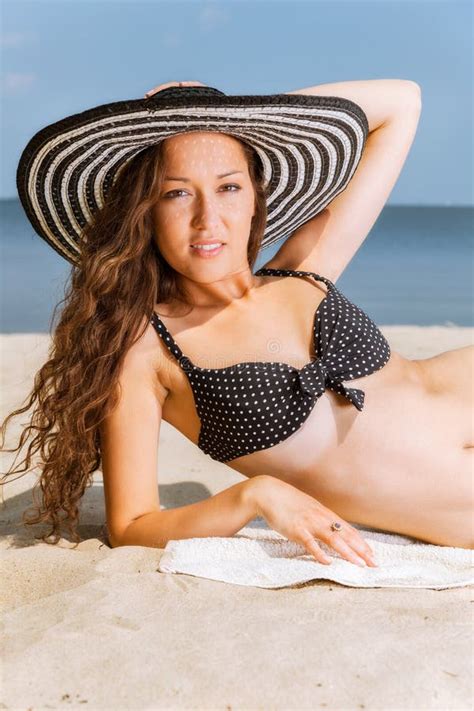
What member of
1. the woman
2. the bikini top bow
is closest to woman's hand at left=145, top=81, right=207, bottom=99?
the woman

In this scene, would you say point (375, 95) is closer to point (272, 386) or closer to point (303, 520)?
point (272, 386)

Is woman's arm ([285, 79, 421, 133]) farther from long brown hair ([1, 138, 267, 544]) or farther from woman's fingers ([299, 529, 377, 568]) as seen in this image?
woman's fingers ([299, 529, 377, 568])

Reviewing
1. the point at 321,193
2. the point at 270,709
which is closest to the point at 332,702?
the point at 270,709

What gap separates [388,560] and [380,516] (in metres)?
0.22

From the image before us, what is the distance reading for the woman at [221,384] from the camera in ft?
10.0

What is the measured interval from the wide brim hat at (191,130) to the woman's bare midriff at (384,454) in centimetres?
50

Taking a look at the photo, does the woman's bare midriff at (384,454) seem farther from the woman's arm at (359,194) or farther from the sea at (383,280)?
the sea at (383,280)

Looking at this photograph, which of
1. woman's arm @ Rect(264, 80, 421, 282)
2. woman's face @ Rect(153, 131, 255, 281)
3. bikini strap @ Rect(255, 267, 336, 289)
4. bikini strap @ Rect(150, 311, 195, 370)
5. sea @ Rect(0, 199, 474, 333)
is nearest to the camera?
woman's face @ Rect(153, 131, 255, 281)

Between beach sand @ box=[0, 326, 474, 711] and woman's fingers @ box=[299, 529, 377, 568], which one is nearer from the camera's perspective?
beach sand @ box=[0, 326, 474, 711]

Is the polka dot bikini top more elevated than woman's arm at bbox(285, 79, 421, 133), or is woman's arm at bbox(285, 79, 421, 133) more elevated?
woman's arm at bbox(285, 79, 421, 133)

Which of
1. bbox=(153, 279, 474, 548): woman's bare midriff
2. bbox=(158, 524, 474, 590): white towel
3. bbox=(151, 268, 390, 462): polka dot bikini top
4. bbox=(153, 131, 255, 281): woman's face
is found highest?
bbox=(153, 131, 255, 281): woman's face

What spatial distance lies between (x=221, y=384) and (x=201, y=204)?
600mm

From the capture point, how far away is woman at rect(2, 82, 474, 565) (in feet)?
10.0

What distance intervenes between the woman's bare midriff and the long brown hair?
0.20 meters
